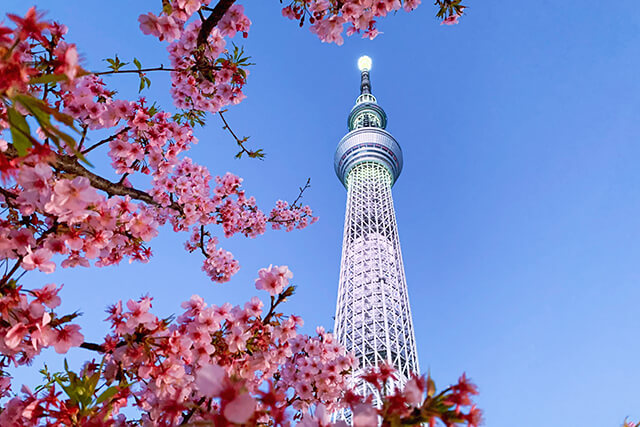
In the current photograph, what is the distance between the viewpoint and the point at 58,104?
2.36 meters

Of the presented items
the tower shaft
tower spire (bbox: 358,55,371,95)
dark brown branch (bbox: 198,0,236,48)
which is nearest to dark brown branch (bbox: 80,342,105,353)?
dark brown branch (bbox: 198,0,236,48)

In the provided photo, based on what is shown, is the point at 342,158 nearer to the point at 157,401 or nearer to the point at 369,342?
the point at 369,342

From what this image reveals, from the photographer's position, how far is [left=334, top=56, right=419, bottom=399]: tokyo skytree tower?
26.2 metres

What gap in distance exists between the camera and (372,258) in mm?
30281

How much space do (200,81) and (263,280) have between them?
1753mm

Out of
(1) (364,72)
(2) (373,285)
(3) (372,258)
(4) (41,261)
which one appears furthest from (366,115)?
(4) (41,261)

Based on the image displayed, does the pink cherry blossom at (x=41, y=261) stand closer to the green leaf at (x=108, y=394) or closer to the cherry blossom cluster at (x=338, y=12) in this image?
the green leaf at (x=108, y=394)

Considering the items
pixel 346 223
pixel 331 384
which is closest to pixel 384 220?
pixel 346 223

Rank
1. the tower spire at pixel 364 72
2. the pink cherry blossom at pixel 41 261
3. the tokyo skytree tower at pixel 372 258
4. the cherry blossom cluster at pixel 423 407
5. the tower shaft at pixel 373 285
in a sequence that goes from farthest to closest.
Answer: the tower spire at pixel 364 72 → the tokyo skytree tower at pixel 372 258 → the tower shaft at pixel 373 285 → the pink cherry blossom at pixel 41 261 → the cherry blossom cluster at pixel 423 407

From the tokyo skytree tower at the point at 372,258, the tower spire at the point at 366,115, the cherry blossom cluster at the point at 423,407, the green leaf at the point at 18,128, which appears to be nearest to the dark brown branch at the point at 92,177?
the green leaf at the point at 18,128

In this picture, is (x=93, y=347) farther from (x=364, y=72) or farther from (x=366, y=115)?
(x=364, y=72)

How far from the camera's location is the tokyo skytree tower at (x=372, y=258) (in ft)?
85.8

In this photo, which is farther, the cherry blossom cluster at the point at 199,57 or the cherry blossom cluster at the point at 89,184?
the cherry blossom cluster at the point at 199,57

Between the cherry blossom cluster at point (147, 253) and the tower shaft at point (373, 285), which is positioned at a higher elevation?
the tower shaft at point (373, 285)
